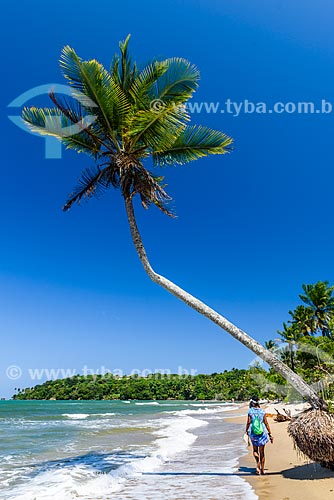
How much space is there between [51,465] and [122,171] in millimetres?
9417

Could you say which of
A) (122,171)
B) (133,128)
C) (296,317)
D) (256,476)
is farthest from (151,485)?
(296,317)

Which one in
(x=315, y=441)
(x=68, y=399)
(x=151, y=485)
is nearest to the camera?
(x=315, y=441)

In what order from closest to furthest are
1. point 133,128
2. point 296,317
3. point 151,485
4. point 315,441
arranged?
1. point 315,441
2. point 151,485
3. point 133,128
4. point 296,317

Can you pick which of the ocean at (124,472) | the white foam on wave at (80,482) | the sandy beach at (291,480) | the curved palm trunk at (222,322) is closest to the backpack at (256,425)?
the sandy beach at (291,480)

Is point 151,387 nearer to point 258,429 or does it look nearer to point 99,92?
point 258,429

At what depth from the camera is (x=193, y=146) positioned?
10344 millimetres

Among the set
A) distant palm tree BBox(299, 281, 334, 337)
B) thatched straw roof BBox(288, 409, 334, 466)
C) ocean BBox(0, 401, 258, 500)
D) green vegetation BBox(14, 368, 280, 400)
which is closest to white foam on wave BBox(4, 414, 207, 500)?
ocean BBox(0, 401, 258, 500)

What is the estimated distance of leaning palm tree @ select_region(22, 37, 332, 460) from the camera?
9.32 metres

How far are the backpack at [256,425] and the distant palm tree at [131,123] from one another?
2.76 meters

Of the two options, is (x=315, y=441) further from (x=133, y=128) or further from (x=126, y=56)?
(x=126, y=56)

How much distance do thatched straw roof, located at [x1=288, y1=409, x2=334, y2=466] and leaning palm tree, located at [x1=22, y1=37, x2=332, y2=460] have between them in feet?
10.5

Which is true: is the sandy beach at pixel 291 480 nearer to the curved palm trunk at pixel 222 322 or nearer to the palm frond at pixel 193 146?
the curved palm trunk at pixel 222 322

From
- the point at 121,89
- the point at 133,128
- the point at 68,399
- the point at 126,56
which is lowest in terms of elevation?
the point at 68,399

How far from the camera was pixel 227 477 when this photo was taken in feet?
29.8
